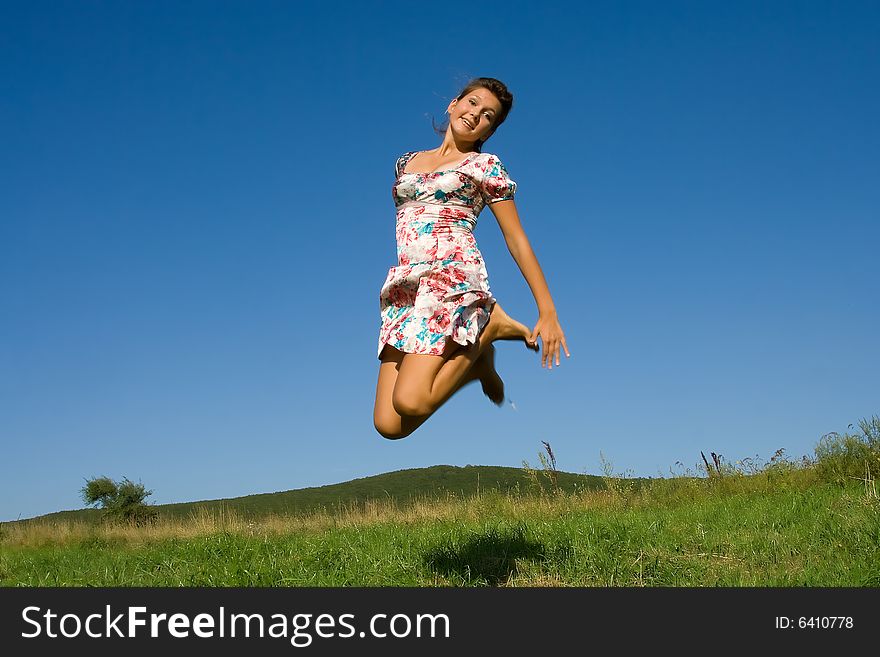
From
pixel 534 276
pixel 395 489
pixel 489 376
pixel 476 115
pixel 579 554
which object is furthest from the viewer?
pixel 395 489

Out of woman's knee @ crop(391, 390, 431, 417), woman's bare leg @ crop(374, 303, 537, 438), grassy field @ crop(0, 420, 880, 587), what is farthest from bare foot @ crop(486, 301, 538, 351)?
grassy field @ crop(0, 420, 880, 587)

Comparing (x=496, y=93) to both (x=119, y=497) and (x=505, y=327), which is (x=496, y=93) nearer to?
(x=505, y=327)

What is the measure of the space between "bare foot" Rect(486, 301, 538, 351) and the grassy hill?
759cm

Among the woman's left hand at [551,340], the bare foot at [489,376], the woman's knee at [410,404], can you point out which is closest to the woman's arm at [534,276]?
the woman's left hand at [551,340]

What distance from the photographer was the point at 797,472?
12.0 meters

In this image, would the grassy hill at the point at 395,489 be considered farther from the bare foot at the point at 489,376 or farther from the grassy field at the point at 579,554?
the bare foot at the point at 489,376

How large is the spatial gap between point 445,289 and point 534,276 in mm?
533

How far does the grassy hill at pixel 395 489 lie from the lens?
13.2m

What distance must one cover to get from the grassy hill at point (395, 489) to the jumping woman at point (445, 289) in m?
7.82

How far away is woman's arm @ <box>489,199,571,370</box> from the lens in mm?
4578

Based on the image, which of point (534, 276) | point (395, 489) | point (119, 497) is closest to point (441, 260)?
point (534, 276)

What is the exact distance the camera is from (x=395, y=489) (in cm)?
2053

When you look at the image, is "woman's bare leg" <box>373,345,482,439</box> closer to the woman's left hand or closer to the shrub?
the woman's left hand
